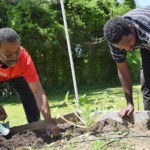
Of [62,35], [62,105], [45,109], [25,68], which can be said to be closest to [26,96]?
[25,68]

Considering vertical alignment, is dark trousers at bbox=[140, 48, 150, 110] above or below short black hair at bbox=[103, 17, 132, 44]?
below

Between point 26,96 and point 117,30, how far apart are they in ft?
5.61

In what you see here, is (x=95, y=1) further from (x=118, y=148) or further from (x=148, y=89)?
(x=118, y=148)

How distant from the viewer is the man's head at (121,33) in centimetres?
261

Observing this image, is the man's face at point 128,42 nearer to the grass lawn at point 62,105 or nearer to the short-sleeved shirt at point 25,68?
the grass lawn at point 62,105

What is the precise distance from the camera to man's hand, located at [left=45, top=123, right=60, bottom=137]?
288cm

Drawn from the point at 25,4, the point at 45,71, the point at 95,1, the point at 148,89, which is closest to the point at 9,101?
the point at 45,71

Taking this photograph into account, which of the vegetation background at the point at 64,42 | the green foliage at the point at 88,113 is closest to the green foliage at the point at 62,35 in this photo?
the vegetation background at the point at 64,42

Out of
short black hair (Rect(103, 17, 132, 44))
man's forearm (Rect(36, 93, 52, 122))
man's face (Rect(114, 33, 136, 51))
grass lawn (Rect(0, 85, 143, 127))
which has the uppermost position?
short black hair (Rect(103, 17, 132, 44))

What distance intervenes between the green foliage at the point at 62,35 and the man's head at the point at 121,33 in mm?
8375

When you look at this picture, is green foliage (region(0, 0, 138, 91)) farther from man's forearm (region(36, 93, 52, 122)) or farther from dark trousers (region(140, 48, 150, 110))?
man's forearm (region(36, 93, 52, 122))

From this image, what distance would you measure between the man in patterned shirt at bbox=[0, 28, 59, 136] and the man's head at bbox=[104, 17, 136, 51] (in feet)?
2.26

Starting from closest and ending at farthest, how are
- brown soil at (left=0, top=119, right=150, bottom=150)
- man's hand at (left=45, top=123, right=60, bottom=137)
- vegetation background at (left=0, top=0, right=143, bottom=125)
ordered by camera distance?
brown soil at (left=0, top=119, right=150, bottom=150) < man's hand at (left=45, top=123, right=60, bottom=137) < vegetation background at (left=0, top=0, right=143, bottom=125)

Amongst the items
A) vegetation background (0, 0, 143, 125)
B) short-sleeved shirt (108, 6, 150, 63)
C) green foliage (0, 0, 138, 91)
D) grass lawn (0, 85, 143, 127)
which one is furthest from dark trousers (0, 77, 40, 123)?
green foliage (0, 0, 138, 91)
